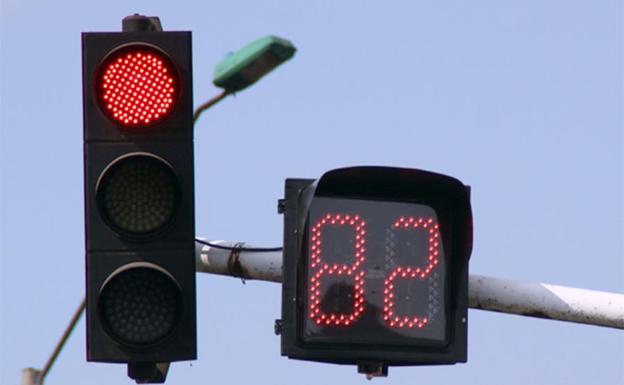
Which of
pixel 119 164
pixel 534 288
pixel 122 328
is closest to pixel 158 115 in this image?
pixel 119 164

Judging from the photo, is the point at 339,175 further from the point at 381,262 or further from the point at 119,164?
the point at 119,164

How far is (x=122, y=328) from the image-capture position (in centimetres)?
777

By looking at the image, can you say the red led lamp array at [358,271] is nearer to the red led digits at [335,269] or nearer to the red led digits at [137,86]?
the red led digits at [335,269]

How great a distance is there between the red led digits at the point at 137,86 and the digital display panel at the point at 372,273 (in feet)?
2.77

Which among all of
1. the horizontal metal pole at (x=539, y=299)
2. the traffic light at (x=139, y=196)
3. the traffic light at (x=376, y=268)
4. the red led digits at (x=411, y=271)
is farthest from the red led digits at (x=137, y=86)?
the horizontal metal pole at (x=539, y=299)

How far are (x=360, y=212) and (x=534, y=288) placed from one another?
3.47 feet

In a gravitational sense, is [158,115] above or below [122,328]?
above

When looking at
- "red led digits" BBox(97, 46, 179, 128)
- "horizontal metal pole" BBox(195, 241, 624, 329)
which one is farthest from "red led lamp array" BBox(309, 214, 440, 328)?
"red led digits" BBox(97, 46, 179, 128)

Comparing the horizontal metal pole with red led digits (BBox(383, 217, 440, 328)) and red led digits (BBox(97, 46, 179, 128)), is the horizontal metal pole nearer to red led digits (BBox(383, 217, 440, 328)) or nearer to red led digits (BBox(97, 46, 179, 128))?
red led digits (BBox(383, 217, 440, 328))

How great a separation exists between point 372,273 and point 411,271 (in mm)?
177

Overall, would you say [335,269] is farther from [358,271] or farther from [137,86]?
[137,86]

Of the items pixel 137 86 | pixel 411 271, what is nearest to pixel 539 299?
pixel 411 271

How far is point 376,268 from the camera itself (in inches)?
322

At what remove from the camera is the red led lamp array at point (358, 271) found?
8.18 metres
